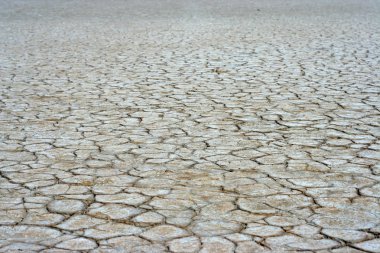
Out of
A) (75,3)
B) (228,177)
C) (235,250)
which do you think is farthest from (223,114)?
(75,3)

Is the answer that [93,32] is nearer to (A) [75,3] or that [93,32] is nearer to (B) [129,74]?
(B) [129,74]

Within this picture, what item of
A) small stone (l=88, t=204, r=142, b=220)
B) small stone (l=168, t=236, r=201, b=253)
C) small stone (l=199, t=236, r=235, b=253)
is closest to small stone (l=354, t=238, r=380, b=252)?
small stone (l=199, t=236, r=235, b=253)

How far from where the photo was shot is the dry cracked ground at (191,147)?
3023 mm

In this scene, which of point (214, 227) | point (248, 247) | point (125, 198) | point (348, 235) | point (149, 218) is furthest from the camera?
point (125, 198)

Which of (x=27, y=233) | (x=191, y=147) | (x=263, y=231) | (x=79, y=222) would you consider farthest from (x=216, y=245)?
(x=191, y=147)

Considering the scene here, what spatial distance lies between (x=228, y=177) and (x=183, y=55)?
17.3ft

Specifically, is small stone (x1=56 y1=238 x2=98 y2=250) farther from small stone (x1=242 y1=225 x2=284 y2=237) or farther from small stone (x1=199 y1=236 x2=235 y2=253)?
small stone (x1=242 y1=225 x2=284 y2=237)

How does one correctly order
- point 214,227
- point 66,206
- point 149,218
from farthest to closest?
1. point 66,206
2. point 149,218
3. point 214,227

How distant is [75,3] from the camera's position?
18609 millimetres

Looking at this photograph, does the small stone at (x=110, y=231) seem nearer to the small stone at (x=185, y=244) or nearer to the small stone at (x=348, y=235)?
the small stone at (x=185, y=244)

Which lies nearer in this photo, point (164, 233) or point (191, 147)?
point (164, 233)

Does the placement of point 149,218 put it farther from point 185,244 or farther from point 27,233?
point 27,233

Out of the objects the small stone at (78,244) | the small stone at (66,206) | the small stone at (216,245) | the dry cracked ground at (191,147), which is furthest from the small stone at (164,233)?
the small stone at (66,206)

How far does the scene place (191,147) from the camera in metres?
4.42
